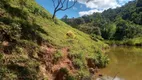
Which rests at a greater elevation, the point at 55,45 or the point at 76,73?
the point at 55,45

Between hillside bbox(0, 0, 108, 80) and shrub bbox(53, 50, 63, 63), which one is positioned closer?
hillside bbox(0, 0, 108, 80)

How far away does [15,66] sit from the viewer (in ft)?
35.1

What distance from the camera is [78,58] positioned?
58.3 ft

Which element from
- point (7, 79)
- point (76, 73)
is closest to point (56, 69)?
point (76, 73)

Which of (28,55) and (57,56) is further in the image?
(57,56)

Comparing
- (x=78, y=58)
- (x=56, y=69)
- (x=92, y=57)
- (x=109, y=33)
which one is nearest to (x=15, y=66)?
(x=56, y=69)

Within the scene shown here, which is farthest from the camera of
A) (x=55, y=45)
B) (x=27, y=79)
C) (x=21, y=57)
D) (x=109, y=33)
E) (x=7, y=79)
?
(x=109, y=33)

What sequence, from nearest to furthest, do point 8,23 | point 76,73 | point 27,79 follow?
point 27,79, point 8,23, point 76,73

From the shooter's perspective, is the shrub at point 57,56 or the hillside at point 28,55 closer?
the hillside at point 28,55

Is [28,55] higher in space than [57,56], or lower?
higher

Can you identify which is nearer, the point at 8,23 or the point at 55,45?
the point at 8,23

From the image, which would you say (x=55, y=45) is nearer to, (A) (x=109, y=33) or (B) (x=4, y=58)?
(B) (x=4, y=58)

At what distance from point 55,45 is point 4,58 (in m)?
6.30

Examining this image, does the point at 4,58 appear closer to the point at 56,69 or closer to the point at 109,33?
the point at 56,69
